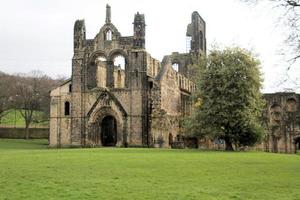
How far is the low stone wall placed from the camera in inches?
2972

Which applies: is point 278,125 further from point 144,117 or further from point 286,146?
point 144,117

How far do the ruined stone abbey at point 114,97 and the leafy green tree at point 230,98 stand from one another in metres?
8.63

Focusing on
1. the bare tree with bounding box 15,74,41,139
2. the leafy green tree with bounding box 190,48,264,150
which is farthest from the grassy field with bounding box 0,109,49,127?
the leafy green tree with bounding box 190,48,264,150

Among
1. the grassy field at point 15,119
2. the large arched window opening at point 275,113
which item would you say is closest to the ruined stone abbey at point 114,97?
the large arched window opening at point 275,113

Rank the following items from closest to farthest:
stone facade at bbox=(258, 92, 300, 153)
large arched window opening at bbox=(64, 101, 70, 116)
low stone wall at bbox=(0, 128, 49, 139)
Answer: large arched window opening at bbox=(64, 101, 70, 116) → stone facade at bbox=(258, 92, 300, 153) → low stone wall at bbox=(0, 128, 49, 139)

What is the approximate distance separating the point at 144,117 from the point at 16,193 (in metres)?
39.3

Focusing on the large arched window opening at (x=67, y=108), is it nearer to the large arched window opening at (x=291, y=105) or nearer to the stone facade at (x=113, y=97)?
the stone facade at (x=113, y=97)

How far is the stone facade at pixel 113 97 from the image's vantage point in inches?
2075

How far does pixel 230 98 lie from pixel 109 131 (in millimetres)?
18428

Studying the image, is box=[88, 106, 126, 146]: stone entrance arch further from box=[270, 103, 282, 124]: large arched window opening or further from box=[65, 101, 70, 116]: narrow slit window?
box=[270, 103, 282, 124]: large arched window opening

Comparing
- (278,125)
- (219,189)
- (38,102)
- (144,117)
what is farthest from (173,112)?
(219,189)

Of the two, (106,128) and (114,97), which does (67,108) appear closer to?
(106,128)

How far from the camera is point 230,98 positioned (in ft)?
142

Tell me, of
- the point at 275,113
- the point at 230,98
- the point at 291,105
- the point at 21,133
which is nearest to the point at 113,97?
the point at 230,98
